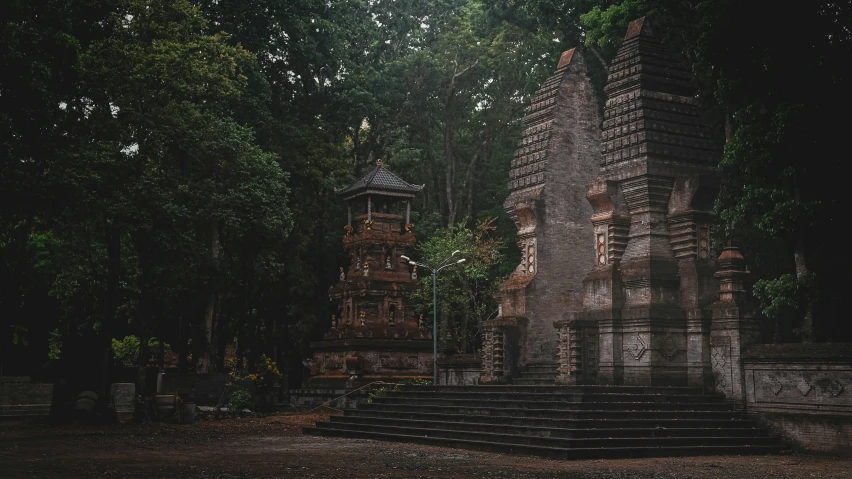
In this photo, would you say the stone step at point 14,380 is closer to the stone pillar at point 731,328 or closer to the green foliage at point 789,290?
the stone pillar at point 731,328

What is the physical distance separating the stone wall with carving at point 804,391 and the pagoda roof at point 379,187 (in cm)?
2139

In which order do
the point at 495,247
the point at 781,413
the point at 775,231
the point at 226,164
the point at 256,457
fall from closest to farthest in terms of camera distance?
the point at 256,457 → the point at 781,413 → the point at 775,231 → the point at 226,164 → the point at 495,247

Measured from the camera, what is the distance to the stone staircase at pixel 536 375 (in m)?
22.8

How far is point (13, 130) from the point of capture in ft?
68.8

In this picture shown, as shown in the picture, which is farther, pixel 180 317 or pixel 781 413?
pixel 180 317

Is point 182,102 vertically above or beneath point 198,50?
beneath

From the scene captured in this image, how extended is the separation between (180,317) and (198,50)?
53.8ft

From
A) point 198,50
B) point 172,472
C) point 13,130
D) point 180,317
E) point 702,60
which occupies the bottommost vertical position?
point 172,472

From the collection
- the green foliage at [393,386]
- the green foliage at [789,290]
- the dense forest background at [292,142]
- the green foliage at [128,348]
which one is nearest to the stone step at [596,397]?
the green foliage at [789,290]

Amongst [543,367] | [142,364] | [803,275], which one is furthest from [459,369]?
[803,275]

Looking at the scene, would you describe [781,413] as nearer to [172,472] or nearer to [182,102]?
[172,472]

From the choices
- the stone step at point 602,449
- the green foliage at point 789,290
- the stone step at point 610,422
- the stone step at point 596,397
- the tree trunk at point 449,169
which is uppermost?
the tree trunk at point 449,169

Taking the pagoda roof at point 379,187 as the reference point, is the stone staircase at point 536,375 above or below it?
below

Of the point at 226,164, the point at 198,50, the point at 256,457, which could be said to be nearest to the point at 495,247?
the point at 226,164
